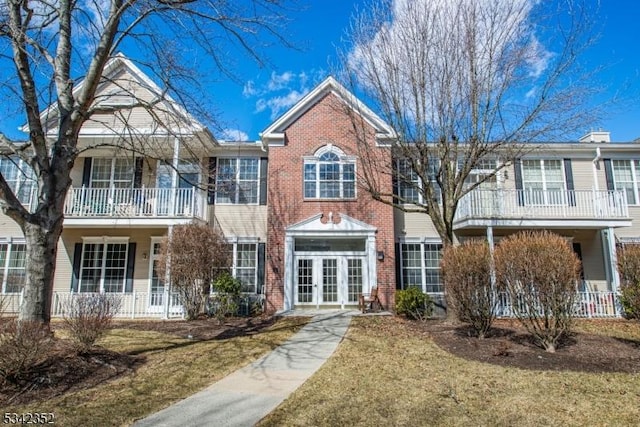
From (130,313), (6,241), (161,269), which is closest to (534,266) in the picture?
(161,269)

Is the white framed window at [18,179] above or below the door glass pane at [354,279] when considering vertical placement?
above

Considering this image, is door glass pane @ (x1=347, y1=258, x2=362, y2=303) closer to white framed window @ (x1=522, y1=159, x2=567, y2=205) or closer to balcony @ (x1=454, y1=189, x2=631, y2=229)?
balcony @ (x1=454, y1=189, x2=631, y2=229)

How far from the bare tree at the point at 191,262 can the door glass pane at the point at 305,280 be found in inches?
126

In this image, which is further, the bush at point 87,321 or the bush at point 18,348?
the bush at point 87,321

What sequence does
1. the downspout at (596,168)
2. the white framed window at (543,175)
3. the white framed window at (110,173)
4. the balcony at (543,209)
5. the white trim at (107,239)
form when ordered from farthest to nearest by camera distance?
the white framed window at (543,175), the downspout at (596,168), the white framed window at (110,173), the white trim at (107,239), the balcony at (543,209)

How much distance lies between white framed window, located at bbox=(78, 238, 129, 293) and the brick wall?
5901mm

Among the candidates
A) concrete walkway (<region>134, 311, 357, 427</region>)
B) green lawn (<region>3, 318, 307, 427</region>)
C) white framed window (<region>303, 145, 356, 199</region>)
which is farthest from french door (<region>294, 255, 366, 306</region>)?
concrete walkway (<region>134, 311, 357, 427</region>)

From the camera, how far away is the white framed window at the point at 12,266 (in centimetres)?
1578

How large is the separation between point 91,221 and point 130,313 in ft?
12.0

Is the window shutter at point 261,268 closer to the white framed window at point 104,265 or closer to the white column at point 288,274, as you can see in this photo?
the white column at point 288,274

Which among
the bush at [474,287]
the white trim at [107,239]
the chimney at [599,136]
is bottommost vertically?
the bush at [474,287]

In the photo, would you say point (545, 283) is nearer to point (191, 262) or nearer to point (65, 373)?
point (65, 373)

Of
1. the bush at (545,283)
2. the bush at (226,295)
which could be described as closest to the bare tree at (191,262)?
the bush at (226,295)

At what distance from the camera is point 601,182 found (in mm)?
16828
